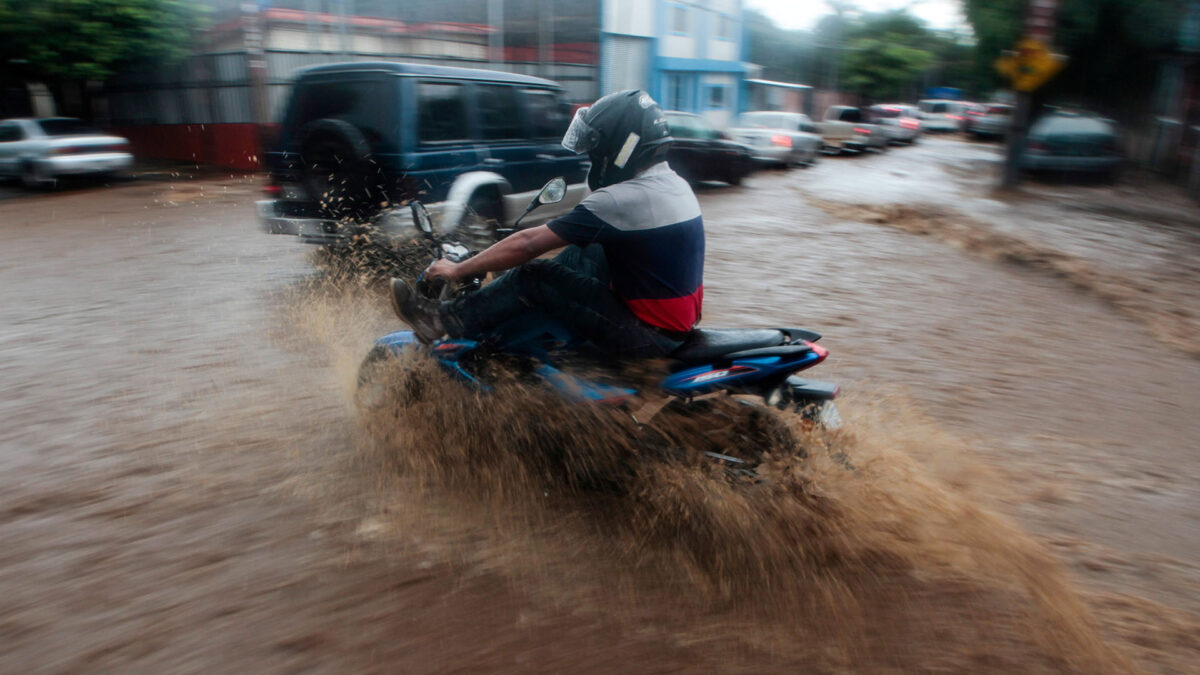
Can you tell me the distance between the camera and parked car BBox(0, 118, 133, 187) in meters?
14.8

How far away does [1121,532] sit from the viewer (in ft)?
12.0

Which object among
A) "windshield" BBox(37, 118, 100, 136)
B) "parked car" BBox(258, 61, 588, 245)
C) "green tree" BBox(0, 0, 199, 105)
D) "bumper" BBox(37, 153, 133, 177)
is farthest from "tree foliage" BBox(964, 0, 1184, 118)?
"windshield" BBox(37, 118, 100, 136)

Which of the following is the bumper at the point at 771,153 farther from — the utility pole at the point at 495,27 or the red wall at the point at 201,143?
the red wall at the point at 201,143

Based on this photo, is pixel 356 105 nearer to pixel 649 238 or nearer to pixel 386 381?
pixel 386 381

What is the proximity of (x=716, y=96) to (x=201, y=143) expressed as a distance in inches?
907

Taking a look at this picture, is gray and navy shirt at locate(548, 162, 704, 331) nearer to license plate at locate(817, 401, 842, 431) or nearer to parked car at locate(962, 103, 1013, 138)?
license plate at locate(817, 401, 842, 431)

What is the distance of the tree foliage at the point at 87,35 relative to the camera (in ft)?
55.3

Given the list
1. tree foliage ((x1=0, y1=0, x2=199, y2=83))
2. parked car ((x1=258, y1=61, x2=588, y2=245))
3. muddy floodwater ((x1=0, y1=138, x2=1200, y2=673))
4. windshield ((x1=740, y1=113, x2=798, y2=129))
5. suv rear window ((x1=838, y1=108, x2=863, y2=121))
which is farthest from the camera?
suv rear window ((x1=838, y1=108, x2=863, y2=121))

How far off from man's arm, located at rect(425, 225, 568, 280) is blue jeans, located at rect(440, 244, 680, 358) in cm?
9

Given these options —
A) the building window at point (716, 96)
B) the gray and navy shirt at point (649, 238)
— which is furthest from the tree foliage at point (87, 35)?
the building window at point (716, 96)

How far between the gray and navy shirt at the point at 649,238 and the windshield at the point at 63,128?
15573mm

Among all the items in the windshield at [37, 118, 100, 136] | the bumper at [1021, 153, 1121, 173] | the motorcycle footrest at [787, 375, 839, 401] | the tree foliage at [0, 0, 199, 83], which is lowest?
the bumper at [1021, 153, 1121, 173]

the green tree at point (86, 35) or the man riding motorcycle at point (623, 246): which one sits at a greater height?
the green tree at point (86, 35)

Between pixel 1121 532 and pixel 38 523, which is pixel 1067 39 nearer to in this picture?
pixel 1121 532
